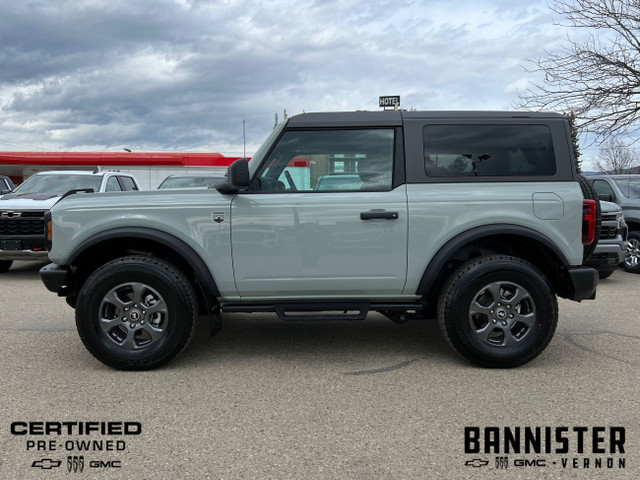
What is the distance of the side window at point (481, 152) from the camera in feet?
13.6

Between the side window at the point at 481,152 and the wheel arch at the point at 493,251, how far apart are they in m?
0.47

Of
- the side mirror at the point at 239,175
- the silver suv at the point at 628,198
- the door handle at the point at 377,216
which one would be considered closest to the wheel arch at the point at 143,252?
the side mirror at the point at 239,175

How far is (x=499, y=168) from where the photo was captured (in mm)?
4156

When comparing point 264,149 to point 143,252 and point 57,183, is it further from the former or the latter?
point 57,183

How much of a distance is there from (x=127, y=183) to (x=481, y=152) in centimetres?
916

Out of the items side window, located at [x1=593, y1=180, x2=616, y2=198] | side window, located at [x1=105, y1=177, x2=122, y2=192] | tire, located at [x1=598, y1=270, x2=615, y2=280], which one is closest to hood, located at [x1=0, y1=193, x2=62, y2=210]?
side window, located at [x1=105, y1=177, x2=122, y2=192]

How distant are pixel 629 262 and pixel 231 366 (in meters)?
8.41

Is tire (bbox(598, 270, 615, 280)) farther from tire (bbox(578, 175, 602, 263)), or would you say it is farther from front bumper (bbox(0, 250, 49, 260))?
front bumper (bbox(0, 250, 49, 260))

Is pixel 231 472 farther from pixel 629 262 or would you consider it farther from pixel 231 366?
pixel 629 262

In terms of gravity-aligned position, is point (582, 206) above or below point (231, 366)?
above

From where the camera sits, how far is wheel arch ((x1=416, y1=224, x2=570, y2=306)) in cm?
403

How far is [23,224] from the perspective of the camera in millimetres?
8586

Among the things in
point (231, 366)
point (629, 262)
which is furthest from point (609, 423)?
point (629, 262)

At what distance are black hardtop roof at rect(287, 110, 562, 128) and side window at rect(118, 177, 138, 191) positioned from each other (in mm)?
7908
